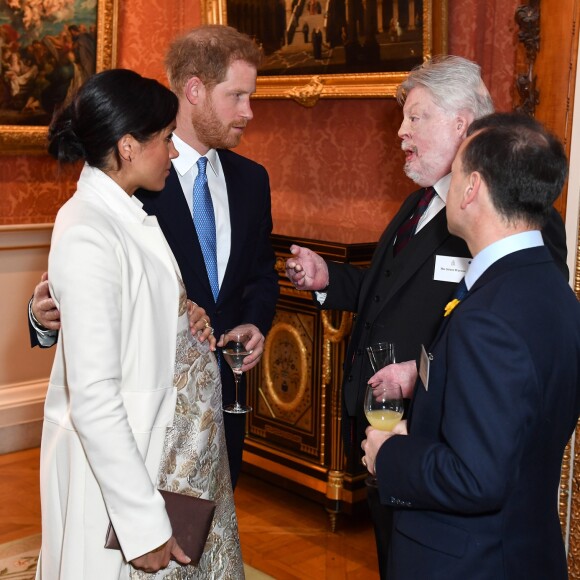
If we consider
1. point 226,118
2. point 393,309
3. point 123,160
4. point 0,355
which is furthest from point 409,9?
point 0,355

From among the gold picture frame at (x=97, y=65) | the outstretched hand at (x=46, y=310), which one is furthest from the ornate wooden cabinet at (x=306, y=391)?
the outstretched hand at (x=46, y=310)

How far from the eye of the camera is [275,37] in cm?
539

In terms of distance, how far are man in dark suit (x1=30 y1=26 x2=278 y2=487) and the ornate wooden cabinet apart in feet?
3.67

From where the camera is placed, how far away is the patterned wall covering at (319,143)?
4.40m

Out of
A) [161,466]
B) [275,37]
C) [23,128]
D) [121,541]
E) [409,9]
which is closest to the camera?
[121,541]

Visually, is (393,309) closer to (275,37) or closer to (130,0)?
(275,37)

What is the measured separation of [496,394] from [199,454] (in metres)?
0.97

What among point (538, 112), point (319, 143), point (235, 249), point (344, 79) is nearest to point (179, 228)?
point (235, 249)

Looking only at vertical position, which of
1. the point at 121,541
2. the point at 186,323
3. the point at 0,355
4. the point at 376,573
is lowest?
the point at 376,573

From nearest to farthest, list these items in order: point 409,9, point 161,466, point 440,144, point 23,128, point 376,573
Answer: point 161,466 → point 440,144 → point 376,573 → point 409,9 → point 23,128

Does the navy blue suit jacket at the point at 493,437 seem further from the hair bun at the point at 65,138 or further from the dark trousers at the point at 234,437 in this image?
the dark trousers at the point at 234,437

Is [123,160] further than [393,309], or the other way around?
[393,309]

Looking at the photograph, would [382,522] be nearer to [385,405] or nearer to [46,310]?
[385,405]

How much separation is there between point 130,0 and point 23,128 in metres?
1.28
